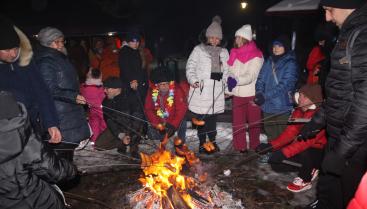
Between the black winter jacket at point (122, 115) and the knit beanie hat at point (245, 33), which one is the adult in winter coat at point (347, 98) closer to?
the knit beanie hat at point (245, 33)

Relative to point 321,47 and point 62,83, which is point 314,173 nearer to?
point 321,47

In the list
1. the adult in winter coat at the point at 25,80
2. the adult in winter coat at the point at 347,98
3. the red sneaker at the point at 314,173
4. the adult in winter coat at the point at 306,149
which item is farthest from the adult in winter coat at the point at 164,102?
the adult in winter coat at the point at 347,98

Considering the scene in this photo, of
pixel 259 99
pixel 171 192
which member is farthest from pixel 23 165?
pixel 259 99

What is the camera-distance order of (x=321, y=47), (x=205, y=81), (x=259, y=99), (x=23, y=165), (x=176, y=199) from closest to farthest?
1. (x=23, y=165)
2. (x=176, y=199)
3. (x=259, y=99)
4. (x=205, y=81)
5. (x=321, y=47)

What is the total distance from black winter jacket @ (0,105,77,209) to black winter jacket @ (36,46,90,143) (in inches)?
78.6

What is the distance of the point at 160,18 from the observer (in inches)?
1033

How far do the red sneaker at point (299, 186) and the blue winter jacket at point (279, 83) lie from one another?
4.51 feet

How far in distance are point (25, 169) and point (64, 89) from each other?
7.58ft

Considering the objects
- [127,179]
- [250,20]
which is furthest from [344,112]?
[250,20]

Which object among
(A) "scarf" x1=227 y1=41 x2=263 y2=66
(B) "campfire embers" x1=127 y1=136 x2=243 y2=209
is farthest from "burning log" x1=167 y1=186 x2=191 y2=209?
(A) "scarf" x1=227 y1=41 x2=263 y2=66

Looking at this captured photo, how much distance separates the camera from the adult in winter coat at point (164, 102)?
583cm

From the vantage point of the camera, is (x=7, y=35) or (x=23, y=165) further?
(x=7, y=35)

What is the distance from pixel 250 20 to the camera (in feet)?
74.6

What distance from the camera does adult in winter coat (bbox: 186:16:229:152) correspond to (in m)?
6.14
